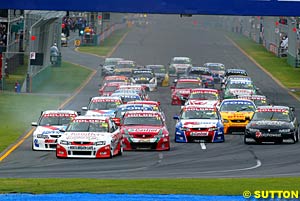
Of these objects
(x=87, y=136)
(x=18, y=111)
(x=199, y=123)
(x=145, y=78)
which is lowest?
(x=145, y=78)

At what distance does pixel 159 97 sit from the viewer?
56.2m

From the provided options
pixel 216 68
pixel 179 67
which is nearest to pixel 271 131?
pixel 216 68

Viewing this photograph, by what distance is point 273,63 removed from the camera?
8625cm

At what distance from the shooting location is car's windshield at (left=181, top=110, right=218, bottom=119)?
34.1 meters

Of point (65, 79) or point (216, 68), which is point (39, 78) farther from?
point (216, 68)

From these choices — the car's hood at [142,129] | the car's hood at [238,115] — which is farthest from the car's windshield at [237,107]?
the car's hood at [142,129]

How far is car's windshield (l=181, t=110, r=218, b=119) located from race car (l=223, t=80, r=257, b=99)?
45.3 feet

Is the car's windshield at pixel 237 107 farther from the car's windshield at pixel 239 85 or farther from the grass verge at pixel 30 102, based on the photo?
the car's windshield at pixel 239 85

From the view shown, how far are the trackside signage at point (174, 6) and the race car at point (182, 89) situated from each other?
310 inches

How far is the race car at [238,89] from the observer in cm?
4912

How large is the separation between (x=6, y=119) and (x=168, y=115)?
6.74 meters

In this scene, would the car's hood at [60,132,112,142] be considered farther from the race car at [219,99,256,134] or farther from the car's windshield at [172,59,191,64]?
the car's windshield at [172,59,191,64]

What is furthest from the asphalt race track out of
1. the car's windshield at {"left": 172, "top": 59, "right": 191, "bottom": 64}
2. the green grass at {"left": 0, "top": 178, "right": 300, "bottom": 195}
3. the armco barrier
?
the car's windshield at {"left": 172, "top": 59, "right": 191, "bottom": 64}

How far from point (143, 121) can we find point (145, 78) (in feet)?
93.4
